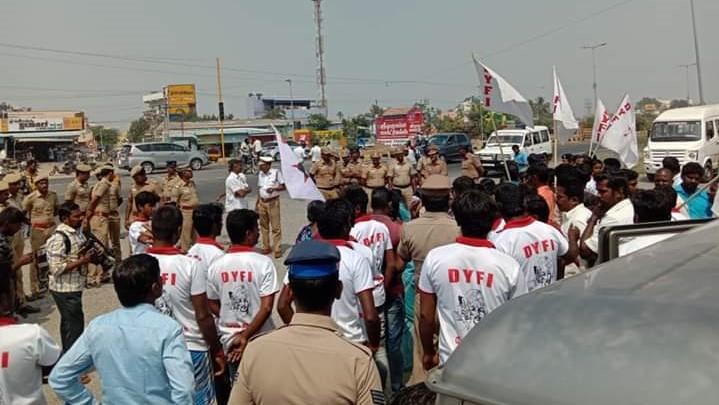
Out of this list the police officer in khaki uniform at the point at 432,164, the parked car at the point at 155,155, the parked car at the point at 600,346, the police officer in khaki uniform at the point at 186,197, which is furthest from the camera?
the parked car at the point at 155,155

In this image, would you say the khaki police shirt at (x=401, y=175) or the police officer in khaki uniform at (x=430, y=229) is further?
the khaki police shirt at (x=401, y=175)

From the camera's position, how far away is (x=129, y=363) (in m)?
2.72

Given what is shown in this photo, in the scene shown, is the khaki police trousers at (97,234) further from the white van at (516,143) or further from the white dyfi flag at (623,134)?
the white van at (516,143)

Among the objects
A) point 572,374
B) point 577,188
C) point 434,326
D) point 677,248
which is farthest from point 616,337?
point 577,188

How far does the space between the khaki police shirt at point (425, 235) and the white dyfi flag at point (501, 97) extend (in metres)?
5.08

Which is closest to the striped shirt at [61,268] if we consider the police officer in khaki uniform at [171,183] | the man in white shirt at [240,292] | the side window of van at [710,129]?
the man in white shirt at [240,292]

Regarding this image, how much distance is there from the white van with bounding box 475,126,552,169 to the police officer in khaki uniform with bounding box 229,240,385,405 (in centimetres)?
2402

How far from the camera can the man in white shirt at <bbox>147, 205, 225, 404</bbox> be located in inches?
146

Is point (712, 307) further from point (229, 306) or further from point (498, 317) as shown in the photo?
point (229, 306)

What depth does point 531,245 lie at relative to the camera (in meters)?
4.02

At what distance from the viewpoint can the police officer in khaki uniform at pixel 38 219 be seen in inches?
319

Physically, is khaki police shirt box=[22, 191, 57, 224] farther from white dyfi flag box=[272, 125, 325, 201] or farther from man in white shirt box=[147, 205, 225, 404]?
man in white shirt box=[147, 205, 225, 404]

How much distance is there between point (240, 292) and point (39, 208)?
5476 mm

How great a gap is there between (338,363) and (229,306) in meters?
1.92
